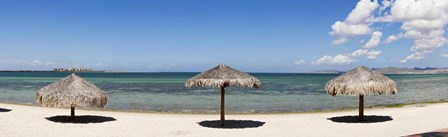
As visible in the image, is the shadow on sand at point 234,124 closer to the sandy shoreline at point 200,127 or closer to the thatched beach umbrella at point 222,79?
the sandy shoreline at point 200,127

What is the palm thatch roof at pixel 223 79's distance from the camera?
41.1 ft

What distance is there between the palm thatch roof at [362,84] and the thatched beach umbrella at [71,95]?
24.2 ft

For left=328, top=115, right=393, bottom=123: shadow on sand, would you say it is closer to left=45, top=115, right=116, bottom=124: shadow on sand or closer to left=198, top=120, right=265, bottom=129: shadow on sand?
left=198, top=120, right=265, bottom=129: shadow on sand

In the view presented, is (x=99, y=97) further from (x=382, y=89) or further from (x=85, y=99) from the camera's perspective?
(x=382, y=89)

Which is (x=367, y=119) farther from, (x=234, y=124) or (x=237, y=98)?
(x=237, y=98)

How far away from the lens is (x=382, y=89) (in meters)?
14.0

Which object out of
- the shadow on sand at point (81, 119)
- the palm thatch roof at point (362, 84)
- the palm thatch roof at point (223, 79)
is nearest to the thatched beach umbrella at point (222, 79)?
the palm thatch roof at point (223, 79)

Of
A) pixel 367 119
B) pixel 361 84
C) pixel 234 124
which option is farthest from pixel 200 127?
pixel 367 119

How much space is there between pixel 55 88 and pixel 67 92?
515mm

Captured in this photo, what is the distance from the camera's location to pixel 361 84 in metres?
14.1

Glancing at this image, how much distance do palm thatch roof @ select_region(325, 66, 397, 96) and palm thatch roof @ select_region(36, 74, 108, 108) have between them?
7.37 meters

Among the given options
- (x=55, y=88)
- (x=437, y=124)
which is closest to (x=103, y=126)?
(x=55, y=88)

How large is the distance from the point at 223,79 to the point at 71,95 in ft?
15.8

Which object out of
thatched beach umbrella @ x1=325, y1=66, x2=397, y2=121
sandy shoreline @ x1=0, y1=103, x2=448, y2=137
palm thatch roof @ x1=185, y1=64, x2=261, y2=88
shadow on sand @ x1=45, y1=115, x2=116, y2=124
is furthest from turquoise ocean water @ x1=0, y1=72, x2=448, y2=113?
palm thatch roof @ x1=185, y1=64, x2=261, y2=88
